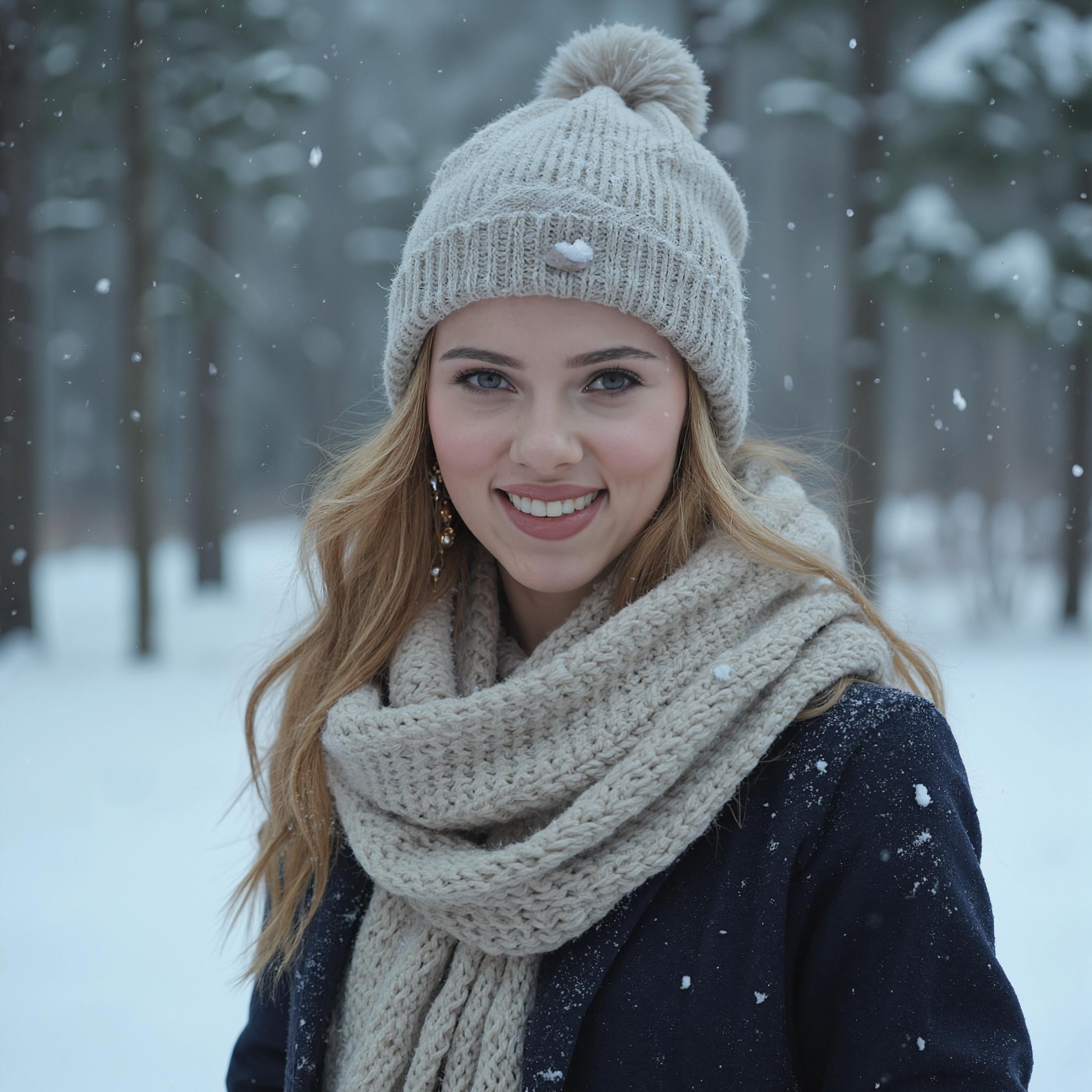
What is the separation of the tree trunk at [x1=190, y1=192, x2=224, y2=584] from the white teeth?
380 inches

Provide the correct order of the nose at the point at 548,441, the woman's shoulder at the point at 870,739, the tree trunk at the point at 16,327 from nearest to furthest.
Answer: the woman's shoulder at the point at 870,739 → the nose at the point at 548,441 → the tree trunk at the point at 16,327

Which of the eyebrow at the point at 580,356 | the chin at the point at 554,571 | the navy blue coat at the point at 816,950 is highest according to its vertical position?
the eyebrow at the point at 580,356

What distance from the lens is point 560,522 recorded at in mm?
1613

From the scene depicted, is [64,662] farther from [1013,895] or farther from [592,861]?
[592,861]

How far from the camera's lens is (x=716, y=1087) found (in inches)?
52.9

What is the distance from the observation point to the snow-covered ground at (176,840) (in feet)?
11.3

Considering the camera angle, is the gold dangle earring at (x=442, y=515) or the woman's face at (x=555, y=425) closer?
the woman's face at (x=555, y=425)

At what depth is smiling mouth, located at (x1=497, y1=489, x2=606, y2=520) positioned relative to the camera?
5.25 ft

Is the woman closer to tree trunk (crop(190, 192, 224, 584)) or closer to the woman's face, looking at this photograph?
the woman's face

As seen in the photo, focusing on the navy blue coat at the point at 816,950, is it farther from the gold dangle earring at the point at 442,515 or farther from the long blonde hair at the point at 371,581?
the gold dangle earring at the point at 442,515

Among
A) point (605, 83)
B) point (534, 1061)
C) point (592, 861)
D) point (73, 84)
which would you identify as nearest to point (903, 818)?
point (592, 861)

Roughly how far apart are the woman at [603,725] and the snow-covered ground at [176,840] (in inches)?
16.8

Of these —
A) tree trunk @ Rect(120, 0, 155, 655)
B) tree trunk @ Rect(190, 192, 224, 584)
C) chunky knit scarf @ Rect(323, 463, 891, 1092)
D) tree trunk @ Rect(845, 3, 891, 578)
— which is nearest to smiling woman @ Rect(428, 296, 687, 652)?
chunky knit scarf @ Rect(323, 463, 891, 1092)

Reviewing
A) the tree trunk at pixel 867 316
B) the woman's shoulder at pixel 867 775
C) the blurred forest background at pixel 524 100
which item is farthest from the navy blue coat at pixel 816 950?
the tree trunk at pixel 867 316
